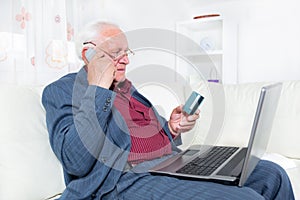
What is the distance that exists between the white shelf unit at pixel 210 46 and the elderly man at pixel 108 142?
147 centimetres

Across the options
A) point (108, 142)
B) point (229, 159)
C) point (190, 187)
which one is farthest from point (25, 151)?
point (229, 159)

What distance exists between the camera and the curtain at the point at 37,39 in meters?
1.72

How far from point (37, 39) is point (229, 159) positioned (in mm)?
1289

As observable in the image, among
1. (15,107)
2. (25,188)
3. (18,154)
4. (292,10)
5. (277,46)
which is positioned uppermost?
(292,10)

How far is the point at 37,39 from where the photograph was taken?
72.9 inches

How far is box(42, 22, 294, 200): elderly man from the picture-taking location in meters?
0.93

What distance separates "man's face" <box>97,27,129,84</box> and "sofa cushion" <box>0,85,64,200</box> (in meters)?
0.32

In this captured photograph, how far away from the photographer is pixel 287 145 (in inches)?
68.3

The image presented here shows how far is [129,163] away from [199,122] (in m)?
0.93

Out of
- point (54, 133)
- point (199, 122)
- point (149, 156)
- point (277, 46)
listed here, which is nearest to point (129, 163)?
point (149, 156)

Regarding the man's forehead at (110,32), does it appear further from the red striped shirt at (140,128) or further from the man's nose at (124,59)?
the red striped shirt at (140,128)

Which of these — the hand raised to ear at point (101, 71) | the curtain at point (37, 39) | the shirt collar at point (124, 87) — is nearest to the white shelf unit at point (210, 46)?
the curtain at point (37, 39)

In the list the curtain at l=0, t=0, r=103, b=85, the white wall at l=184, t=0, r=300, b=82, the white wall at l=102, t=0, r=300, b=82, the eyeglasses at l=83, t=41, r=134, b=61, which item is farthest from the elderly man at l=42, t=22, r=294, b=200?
the white wall at l=184, t=0, r=300, b=82

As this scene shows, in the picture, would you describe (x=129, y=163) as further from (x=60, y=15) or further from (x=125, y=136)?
(x=60, y=15)
